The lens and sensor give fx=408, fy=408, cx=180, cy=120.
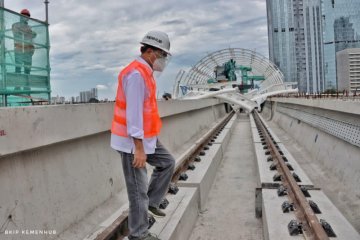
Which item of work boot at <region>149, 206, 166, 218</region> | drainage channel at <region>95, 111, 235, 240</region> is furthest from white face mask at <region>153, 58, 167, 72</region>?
drainage channel at <region>95, 111, 235, 240</region>

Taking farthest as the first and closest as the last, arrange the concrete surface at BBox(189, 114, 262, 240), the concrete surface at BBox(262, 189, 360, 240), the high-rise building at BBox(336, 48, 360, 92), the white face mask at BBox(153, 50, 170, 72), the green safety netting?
the high-rise building at BBox(336, 48, 360, 92) → the green safety netting → the concrete surface at BBox(189, 114, 262, 240) → the concrete surface at BBox(262, 189, 360, 240) → the white face mask at BBox(153, 50, 170, 72)

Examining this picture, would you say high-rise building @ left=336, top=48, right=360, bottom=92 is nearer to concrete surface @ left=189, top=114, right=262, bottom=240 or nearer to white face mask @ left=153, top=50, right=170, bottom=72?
concrete surface @ left=189, top=114, right=262, bottom=240

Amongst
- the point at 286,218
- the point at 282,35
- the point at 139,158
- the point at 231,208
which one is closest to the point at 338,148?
the point at 231,208

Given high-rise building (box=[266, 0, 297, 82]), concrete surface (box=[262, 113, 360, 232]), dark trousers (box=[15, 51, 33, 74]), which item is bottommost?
concrete surface (box=[262, 113, 360, 232])

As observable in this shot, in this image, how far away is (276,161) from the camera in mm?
7961

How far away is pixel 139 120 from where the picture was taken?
320cm

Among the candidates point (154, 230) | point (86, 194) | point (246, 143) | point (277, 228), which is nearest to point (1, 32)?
point (86, 194)

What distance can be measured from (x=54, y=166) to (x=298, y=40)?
70.0 m

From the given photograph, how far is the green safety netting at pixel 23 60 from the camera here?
698cm

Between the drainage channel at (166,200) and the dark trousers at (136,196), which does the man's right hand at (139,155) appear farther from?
the drainage channel at (166,200)

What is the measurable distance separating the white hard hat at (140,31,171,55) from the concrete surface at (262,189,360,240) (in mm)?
2125

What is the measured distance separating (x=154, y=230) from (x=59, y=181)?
3.49ft

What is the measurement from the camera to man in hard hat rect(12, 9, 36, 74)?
7.30 metres

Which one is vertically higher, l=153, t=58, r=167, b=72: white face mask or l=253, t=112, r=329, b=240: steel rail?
l=153, t=58, r=167, b=72: white face mask
